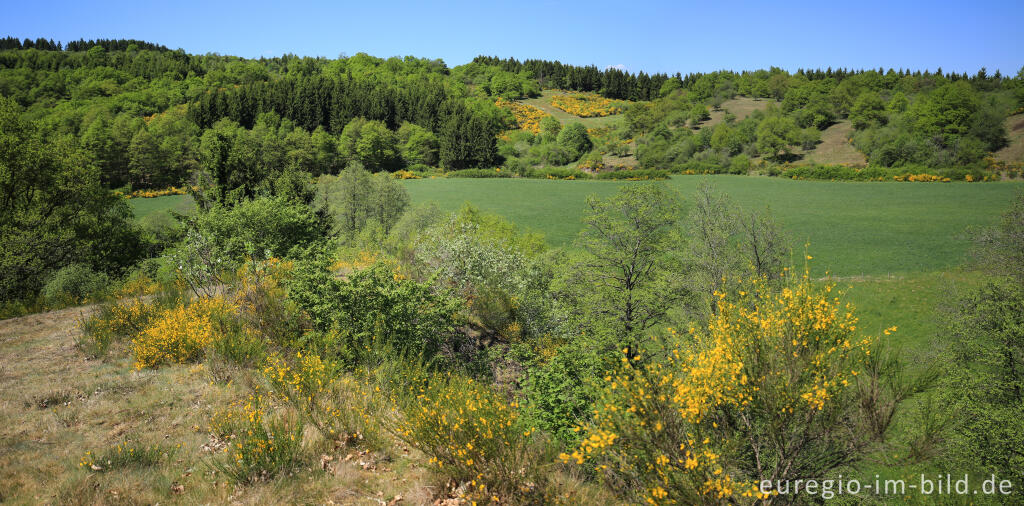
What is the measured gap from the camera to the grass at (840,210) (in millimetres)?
38031

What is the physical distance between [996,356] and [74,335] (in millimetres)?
27258

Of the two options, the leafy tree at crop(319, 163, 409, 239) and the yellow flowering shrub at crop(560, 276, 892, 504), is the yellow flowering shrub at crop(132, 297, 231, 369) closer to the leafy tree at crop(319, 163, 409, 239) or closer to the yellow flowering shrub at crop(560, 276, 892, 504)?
the yellow flowering shrub at crop(560, 276, 892, 504)

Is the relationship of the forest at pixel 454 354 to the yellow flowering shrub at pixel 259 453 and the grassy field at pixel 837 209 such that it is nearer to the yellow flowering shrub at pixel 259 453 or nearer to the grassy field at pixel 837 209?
the yellow flowering shrub at pixel 259 453

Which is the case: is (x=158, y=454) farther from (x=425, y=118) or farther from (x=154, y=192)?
(x=425, y=118)

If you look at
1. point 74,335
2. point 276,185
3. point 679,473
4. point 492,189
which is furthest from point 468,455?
point 492,189

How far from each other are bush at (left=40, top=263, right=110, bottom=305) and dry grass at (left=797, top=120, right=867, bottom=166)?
326 ft

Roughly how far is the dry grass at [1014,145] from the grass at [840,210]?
58.1ft

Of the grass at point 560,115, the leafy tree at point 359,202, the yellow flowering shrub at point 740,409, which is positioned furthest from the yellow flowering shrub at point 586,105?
the yellow flowering shrub at point 740,409

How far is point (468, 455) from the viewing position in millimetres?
5613

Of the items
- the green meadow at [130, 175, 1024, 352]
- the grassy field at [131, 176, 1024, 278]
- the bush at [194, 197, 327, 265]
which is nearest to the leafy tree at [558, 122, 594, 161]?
the green meadow at [130, 175, 1024, 352]

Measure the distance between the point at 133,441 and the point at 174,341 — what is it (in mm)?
4347

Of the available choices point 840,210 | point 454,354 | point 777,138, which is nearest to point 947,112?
point 777,138

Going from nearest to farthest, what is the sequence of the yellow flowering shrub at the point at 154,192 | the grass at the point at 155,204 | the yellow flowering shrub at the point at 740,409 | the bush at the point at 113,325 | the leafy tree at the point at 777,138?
1. the yellow flowering shrub at the point at 740,409
2. the bush at the point at 113,325
3. the grass at the point at 155,204
4. the yellow flowering shrub at the point at 154,192
5. the leafy tree at the point at 777,138

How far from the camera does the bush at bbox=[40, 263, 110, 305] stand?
16989 mm
